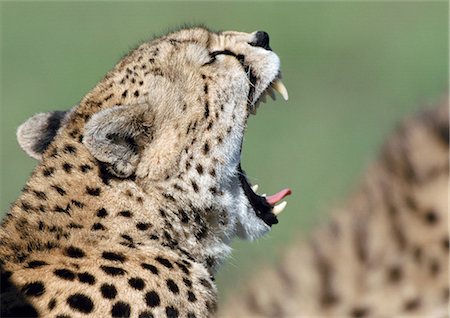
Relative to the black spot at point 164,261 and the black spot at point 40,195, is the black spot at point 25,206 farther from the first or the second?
the black spot at point 164,261

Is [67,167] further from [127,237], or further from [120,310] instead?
[120,310]

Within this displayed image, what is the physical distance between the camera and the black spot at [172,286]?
2604 millimetres

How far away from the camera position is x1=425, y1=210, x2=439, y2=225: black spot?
3846 mm

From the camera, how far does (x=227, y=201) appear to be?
110 inches

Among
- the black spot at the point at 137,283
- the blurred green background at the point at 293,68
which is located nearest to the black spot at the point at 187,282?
the black spot at the point at 137,283

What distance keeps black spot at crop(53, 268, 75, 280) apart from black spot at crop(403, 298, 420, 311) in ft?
4.53

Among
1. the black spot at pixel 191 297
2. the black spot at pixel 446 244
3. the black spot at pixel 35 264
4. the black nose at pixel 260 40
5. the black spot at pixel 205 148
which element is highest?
the black spot at pixel 446 244

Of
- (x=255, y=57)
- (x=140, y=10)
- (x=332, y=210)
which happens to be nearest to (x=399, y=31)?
(x=140, y=10)

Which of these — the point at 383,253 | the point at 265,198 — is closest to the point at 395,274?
the point at 383,253

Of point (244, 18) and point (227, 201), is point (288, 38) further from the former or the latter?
point (227, 201)

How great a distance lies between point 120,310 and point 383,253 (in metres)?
1.44

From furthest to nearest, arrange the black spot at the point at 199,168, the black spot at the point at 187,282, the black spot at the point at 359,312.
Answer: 1. the black spot at the point at 359,312
2. the black spot at the point at 199,168
3. the black spot at the point at 187,282

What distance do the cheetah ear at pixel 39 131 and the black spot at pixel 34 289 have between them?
46cm

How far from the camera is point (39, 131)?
2881 mm
